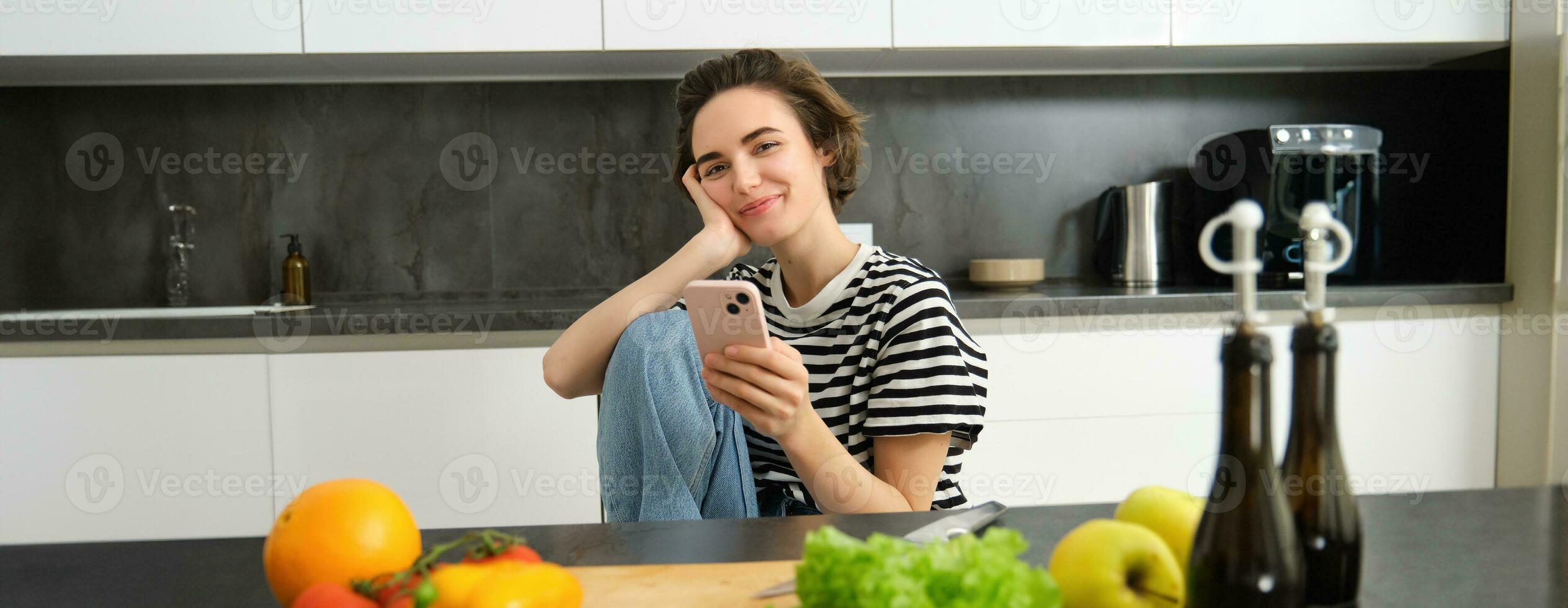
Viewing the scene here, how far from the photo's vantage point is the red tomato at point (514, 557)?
0.50 metres

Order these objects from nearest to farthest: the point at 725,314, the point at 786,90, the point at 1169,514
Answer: the point at 1169,514, the point at 725,314, the point at 786,90

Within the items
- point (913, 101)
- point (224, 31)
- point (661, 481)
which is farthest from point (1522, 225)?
point (224, 31)

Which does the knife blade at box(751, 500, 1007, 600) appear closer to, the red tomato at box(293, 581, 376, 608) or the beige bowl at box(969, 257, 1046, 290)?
the red tomato at box(293, 581, 376, 608)

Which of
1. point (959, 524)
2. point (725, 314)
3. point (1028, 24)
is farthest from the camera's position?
point (1028, 24)

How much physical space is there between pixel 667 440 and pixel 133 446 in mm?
1383

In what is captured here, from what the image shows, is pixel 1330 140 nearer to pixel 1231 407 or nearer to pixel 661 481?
pixel 661 481

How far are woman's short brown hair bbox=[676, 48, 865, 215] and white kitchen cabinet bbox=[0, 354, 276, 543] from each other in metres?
1.13

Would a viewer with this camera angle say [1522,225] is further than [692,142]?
Yes

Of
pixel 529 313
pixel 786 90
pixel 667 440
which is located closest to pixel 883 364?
pixel 667 440

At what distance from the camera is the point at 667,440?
108 centimetres

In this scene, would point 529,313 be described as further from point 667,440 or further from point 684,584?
point 684,584

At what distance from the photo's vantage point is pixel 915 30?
211 cm

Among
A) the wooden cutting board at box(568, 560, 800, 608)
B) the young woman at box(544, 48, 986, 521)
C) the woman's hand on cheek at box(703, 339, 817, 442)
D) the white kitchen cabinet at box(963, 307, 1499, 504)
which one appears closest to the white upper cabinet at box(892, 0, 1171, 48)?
the white kitchen cabinet at box(963, 307, 1499, 504)

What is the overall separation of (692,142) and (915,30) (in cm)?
98
